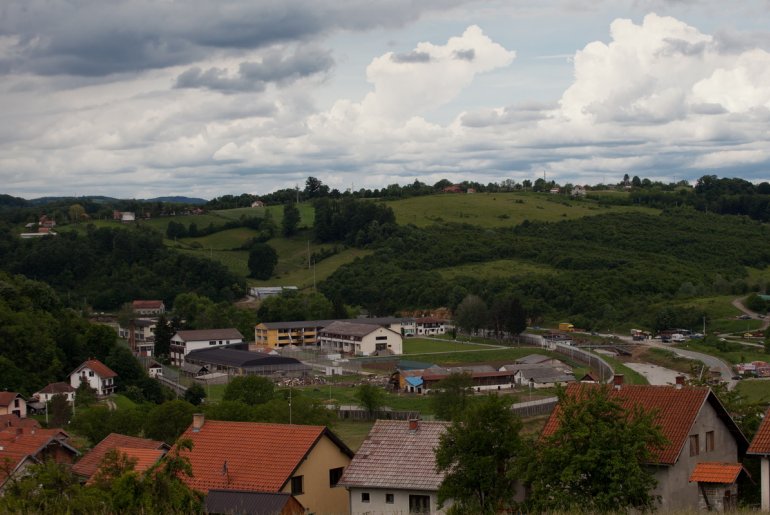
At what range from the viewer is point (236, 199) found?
187500 mm

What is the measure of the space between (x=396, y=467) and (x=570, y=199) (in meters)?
154

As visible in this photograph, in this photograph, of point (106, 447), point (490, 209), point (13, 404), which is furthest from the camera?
point (490, 209)

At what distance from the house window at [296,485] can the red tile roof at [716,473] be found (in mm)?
8826

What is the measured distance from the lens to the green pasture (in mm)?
124875

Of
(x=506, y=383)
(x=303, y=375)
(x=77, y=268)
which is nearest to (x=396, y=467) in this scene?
(x=506, y=383)

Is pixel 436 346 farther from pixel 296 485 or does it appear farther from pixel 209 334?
pixel 296 485

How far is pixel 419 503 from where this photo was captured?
2333 cm

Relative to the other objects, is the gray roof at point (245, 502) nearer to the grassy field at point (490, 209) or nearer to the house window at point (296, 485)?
the house window at point (296, 485)

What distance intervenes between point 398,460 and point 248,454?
143 inches

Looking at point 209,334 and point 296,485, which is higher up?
point 296,485

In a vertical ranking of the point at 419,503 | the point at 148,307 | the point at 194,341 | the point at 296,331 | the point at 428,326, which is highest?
the point at 419,503

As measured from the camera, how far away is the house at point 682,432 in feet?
67.0

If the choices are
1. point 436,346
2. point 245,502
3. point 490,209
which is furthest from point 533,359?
point 490,209

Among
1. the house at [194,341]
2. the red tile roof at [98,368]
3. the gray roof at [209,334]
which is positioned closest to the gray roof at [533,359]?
the house at [194,341]
